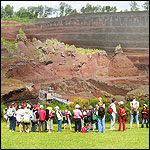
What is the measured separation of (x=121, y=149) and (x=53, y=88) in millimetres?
18573

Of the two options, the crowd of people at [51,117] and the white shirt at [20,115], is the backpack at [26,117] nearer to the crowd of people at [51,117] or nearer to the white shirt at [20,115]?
the crowd of people at [51,117]

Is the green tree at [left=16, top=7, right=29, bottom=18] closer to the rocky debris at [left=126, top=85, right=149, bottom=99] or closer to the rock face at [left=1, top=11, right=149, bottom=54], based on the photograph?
the rock face at [left=1, top=11, right=149, bottom=54]

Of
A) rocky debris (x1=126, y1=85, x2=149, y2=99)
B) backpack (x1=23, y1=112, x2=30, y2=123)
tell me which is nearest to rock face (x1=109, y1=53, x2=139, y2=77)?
rocky debris (x1=126, y1=85, x2=149, y2=99)

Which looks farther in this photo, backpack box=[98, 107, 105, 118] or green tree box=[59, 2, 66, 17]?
green tree box=[59, 2, 66, 17]

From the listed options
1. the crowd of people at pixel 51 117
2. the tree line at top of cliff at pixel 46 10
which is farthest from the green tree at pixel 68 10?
the crowd of people at pixel 51 117

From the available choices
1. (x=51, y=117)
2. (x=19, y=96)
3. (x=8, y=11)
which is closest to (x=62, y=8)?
(x=8, y=11)

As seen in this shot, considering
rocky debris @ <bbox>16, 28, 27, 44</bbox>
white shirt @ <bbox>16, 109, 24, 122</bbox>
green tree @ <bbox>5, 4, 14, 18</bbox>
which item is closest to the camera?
white shirt @ <bbox>16, 109, 24, 122</bbox>

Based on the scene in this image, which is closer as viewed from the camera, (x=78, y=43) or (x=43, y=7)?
(x=78, y=43)

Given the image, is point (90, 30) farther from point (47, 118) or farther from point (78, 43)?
point (47, 118)

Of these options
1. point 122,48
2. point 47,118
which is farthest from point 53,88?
point 47,118

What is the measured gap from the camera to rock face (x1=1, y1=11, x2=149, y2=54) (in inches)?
1105

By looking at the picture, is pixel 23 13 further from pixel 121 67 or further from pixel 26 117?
pixel 26 117

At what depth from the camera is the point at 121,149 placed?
29.5 ft

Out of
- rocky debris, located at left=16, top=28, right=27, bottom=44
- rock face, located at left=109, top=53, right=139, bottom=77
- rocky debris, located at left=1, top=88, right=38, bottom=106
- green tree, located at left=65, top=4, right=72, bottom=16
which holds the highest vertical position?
green tree, located at left=65, top=4, right=72, bottom=16
